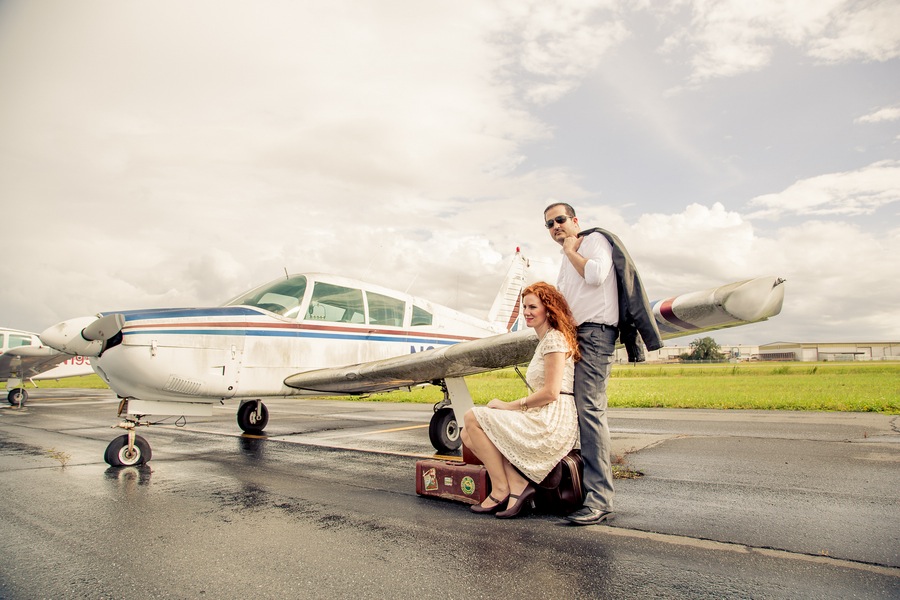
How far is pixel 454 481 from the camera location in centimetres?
405

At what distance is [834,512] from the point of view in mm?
3576

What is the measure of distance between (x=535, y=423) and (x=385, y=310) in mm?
4974

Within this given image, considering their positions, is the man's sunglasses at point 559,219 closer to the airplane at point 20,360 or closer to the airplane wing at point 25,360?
the airplane at point 20,360

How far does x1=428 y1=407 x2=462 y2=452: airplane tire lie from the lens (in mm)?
7078

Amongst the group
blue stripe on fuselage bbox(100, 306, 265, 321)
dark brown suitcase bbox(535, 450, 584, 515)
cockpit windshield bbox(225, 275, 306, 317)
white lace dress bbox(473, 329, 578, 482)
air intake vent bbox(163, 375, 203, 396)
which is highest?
cockpit windshield bbox(225, 275, 306, 317)

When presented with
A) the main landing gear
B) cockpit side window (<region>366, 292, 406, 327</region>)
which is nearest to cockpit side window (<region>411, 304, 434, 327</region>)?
cockpit side window (<region>366, 292, 406, 327</region>)

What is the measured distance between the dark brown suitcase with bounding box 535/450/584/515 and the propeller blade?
484cm

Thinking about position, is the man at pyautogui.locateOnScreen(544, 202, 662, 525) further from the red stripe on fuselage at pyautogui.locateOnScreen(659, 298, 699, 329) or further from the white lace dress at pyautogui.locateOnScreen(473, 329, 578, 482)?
the red stripe on fuselage at pyautogui.locateOnScreen(659, 298, 699, 329)

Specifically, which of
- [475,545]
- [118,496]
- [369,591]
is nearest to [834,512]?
[475,545]

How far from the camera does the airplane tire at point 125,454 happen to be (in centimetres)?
587

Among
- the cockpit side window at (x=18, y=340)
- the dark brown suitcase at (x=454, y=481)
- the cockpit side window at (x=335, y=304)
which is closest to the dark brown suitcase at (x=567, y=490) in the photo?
the dark brown suitcase at (x=454, y=481)

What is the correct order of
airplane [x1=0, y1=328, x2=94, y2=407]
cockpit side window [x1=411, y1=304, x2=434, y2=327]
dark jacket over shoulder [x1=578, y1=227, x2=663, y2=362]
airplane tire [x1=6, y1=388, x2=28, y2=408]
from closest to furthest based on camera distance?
1. dark jacket over shoulder [x1=578, y1=227, x2=663, y2=362]
2. cockpit side window [x1=411, y1=304, x2=434, y2=327]
3. airplane tire [x1=6, y1=388, x2=28, y2=408]
4. airplane [x1=0, y1=328, x2=94, y2=407]

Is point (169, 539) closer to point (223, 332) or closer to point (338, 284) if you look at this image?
point (223, 332)

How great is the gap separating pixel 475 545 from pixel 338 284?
17.3 feet
